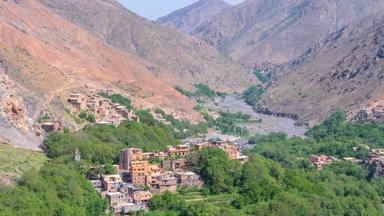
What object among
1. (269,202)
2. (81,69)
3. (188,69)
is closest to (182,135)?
(81,69)

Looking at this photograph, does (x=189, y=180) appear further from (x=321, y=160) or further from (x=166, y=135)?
(x=321, y=160)

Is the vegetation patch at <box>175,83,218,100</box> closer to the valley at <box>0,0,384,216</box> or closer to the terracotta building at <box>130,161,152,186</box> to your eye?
the valley at <box>0,0,384,216</box>

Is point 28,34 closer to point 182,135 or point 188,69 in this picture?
point 182,135

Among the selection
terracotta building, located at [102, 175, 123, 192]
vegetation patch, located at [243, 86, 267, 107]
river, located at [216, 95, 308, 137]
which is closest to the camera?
terracotta building, located at [102, 175, 123, 192]

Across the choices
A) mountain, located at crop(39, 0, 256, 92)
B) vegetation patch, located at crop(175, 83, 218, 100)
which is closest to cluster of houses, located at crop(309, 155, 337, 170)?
vegetation patch, located at crop(175, 83, 218, 100)

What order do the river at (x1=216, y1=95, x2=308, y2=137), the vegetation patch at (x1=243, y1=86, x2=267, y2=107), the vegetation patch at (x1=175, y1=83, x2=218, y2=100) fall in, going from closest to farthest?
the river at (x1=216, y1=95, x2=308, y2=137) < the vegetation patch at (x1=175, y1=83, x2=218, y2=100) < the vegetation patch at (x1=243, y1=86, x2=267, y2=107)

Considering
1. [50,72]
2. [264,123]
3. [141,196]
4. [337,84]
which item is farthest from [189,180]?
[337,84]

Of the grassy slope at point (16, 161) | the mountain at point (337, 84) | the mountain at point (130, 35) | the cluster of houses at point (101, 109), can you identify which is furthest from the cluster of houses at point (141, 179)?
the mountain at point (130, 35)
